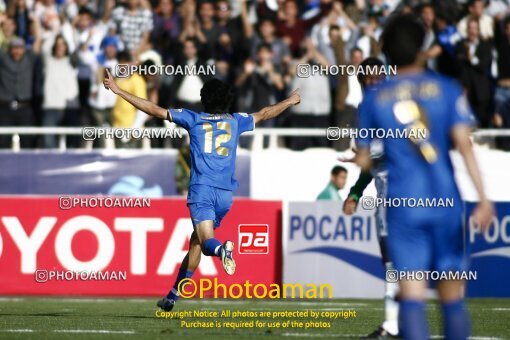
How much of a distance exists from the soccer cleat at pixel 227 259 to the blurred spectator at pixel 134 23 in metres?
9.14

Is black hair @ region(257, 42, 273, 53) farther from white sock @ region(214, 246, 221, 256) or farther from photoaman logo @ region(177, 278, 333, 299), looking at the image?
white sock @ region(214, 246, 221, 256)

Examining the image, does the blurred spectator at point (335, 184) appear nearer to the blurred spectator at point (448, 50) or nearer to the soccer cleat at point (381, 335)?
the blurred spectator at point (448, 50)

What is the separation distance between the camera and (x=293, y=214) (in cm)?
1805

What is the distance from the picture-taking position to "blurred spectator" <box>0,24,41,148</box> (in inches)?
819

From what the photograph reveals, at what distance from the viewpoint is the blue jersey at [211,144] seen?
12935 mm

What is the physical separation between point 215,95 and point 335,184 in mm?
6583

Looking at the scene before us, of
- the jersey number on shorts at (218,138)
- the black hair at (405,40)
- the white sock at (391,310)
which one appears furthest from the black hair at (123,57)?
the black hair at (405,40)

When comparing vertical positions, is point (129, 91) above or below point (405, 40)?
below

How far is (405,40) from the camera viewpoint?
7629 mm

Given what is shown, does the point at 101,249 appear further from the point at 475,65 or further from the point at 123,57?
the point at 475,65

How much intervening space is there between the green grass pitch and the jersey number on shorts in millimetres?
1754

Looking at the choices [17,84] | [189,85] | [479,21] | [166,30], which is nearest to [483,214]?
[189,85]

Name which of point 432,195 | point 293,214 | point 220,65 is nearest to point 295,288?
point 293,214

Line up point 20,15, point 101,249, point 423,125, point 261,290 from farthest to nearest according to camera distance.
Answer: point 20,15, point 261,290, point 101,249, point 423,125
